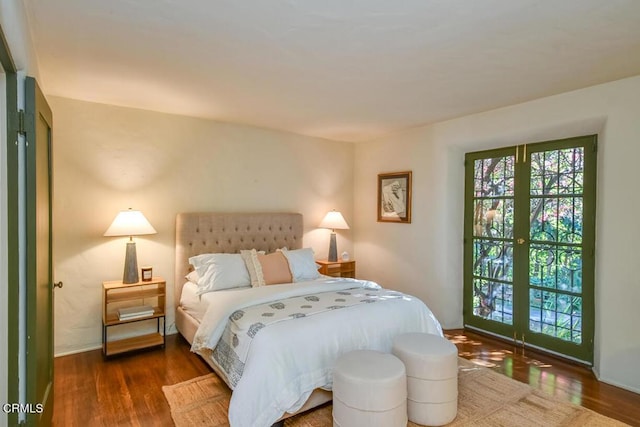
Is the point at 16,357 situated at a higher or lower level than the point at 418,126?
lower

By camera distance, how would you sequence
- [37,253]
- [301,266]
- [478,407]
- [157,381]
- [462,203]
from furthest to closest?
[462,203] → [301,266] → [157,381] → [478,407] → [37,253]

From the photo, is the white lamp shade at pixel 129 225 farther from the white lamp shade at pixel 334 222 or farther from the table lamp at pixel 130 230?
the white lamp shade at pixel 334 222

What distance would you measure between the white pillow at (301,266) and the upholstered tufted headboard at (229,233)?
57cm

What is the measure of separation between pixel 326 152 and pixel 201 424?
3822mm

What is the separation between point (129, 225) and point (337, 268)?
2655 mm

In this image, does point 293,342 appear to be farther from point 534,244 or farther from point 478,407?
point 534,244

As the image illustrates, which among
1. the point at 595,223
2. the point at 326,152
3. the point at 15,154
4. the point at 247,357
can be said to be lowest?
the point at 247,357

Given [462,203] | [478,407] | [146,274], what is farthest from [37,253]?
[462,203]

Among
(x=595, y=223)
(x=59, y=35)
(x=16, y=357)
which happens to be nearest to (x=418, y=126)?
(x=595, y=223)

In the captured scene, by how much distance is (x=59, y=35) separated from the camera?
214cm

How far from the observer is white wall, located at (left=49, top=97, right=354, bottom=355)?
3361mm

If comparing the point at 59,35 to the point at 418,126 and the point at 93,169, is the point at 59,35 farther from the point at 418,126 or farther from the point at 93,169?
the point at 418,126

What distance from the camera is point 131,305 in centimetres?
367
